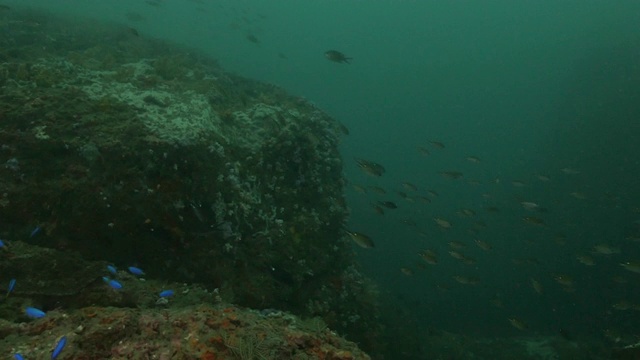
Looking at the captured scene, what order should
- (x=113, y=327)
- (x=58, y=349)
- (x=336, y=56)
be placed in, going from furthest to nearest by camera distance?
(x=336, y=56), (x=113, y=327), (x=58, y=349)

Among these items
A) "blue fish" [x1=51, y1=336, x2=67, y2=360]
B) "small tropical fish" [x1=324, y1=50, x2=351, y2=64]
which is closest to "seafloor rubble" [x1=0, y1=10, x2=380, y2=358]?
"blue fish" [x1=51, y1=336, x2=67, y2=360]

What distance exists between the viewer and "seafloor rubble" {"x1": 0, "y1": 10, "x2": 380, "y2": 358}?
470cm

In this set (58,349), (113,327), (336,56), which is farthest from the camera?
(336,56)

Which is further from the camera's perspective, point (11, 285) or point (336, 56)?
point (336, 56)

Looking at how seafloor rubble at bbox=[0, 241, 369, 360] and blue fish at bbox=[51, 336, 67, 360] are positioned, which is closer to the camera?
blue fish at bbox=[51, 336, 67, 360]

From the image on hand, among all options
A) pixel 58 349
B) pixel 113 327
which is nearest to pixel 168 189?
pixel 113 327

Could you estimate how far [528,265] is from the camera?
21.1m

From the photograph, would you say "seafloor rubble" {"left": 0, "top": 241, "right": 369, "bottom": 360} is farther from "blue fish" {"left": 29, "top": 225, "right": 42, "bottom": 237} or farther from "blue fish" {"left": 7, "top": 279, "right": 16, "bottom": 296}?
"blue fish" {"left": 29, "top": 225, "right": 42, "bottom": 237}

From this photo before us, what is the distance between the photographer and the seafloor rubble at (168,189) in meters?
4.70

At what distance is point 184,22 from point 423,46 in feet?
286

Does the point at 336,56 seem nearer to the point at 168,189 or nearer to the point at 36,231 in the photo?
the point at 168,189

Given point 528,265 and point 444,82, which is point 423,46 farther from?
point 528,265

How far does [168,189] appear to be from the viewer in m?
5.33

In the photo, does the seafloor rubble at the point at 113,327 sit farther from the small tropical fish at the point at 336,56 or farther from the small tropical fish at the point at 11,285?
the small tropical fish at the point at 336,56
